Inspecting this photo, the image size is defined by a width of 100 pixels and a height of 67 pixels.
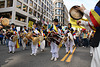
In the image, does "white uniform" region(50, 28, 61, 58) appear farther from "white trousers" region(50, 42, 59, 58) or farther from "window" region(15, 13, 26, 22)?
"window" region(15, 13, 26, 22)

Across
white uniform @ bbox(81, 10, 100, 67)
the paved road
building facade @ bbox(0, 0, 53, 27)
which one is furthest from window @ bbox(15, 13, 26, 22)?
white uniform @ bbox(81, 10, 100, 67)

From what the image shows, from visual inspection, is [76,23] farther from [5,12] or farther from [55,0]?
[55,0]

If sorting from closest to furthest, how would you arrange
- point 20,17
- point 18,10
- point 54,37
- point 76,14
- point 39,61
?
point 76,14, point 39,61, point 54,37, point 18,10, point 20,17

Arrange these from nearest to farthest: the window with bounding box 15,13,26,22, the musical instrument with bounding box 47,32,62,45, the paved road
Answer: the paved road, the musical instrument with bounding box 47,32,62,45, the window with bounding box 15,13,26,22

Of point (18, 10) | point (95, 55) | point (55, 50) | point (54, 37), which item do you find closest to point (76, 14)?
point (95, 55)

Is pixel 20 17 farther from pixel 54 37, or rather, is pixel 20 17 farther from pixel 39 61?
pixel 39 61

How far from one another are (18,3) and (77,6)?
30729 millimetres

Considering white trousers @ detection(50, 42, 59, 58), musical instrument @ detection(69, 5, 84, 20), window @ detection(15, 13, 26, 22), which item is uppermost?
window @ detection(15, 13, 26, 22)

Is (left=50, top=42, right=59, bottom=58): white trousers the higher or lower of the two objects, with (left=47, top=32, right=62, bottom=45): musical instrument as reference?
lower

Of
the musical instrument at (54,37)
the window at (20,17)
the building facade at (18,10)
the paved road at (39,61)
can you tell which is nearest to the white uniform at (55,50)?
the musical instrument at (54,37)

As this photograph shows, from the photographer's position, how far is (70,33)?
763 centimetres

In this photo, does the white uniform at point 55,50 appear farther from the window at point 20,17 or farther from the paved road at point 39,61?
the window at point 20,17

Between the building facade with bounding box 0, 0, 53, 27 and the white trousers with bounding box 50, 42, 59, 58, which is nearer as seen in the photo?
the white trousers with bounding box 50, 42, 59, 58

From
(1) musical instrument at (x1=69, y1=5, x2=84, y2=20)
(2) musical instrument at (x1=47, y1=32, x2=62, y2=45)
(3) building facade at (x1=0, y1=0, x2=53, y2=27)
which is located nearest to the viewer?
(1) musical instrument at (x1=69, y1=5, x2=84, y2=20)
